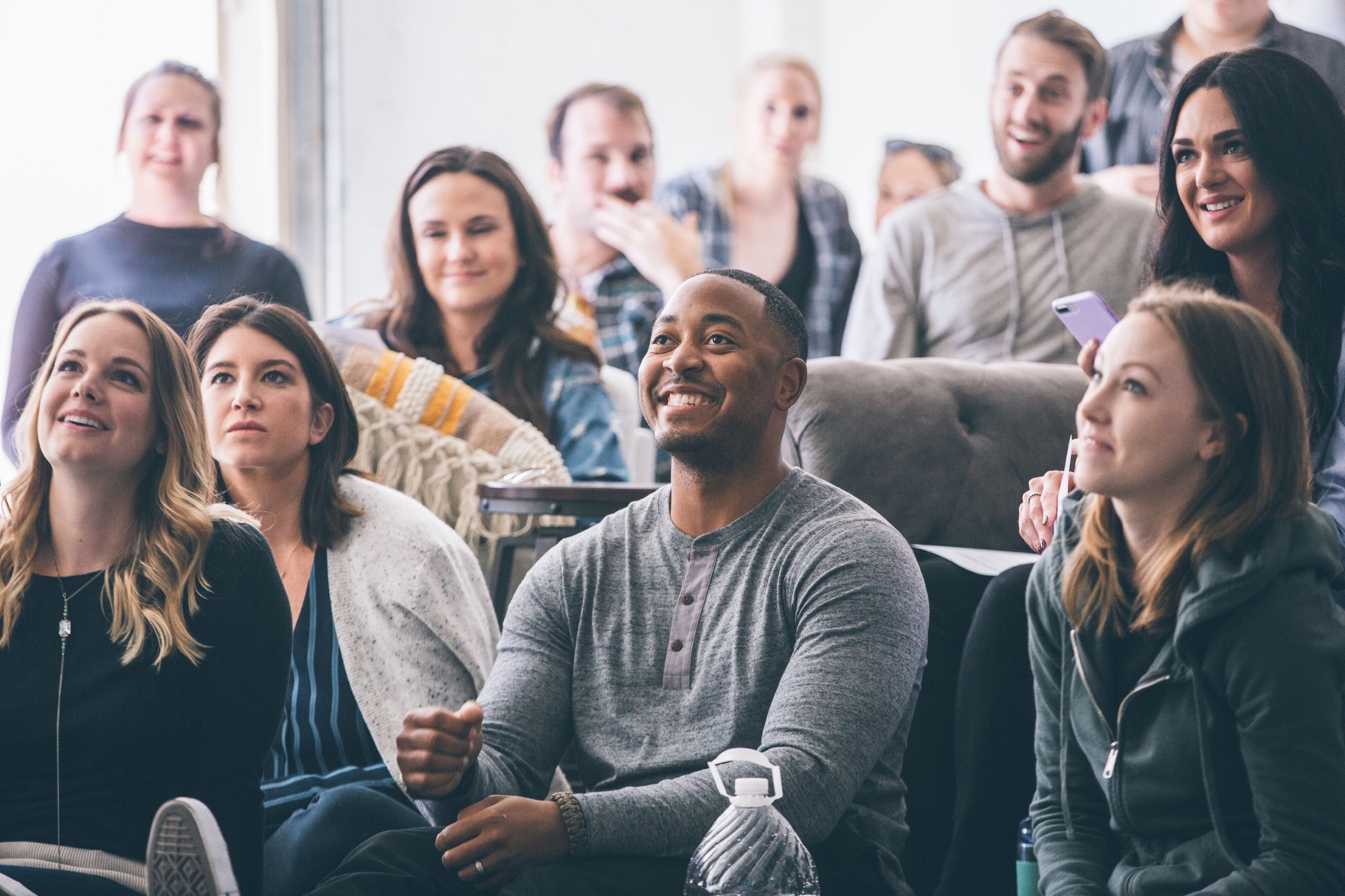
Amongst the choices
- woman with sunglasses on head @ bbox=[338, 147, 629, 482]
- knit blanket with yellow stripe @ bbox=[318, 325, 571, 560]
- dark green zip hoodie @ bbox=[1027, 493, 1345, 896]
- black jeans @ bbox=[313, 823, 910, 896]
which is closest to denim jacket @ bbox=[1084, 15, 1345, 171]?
woman with sunglasses on head @ bbox=[338, 147, 629, 482]

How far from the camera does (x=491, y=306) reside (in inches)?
117

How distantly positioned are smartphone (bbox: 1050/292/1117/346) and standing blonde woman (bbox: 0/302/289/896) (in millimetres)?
1019

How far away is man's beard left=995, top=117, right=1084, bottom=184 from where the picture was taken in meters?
3.26

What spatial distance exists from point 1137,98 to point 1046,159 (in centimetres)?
88

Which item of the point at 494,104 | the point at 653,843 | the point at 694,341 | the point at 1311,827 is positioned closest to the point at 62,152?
the point at 494,104

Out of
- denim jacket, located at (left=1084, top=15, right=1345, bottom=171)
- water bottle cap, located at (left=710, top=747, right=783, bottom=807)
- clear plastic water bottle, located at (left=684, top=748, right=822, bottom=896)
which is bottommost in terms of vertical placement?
clear plastic water bottle, located at (left=684, top=748, right=822, bottom=896)

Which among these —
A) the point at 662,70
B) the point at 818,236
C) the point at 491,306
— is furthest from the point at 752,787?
the point at 662,70

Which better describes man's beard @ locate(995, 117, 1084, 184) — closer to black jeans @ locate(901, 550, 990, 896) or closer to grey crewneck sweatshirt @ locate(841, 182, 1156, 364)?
grey crewneck sweatshirt @ locate(841, 182, 1156, 364)

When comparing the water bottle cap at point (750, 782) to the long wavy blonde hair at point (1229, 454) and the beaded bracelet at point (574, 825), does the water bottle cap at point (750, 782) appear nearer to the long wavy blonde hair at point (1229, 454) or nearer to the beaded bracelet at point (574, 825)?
the beaded bracelet at point (574, 825)

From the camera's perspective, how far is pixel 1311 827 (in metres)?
1.32

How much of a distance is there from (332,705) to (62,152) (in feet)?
7.91

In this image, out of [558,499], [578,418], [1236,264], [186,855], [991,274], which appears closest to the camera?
[186,855]

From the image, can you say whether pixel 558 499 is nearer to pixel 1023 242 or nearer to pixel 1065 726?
pixel 1065 726

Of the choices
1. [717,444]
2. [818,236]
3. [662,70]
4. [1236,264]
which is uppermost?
[662,70]
